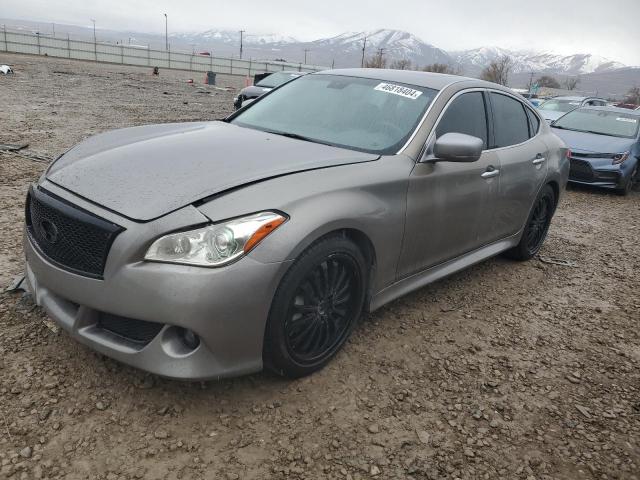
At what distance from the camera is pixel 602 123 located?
989 centimetres

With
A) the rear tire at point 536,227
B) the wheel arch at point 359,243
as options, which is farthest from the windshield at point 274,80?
the wheel arch at point 359,243

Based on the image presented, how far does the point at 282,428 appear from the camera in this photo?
7.78ft

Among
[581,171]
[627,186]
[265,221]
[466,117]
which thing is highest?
[466,117]

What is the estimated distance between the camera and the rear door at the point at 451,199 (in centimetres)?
307

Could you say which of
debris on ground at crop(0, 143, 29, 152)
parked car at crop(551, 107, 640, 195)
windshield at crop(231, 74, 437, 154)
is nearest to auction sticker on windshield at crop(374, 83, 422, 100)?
windshield at crop(231, 74, 437, 154)

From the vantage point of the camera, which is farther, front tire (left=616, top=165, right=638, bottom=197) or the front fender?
front tire (left=616, top=165, right=638, bottom=197)

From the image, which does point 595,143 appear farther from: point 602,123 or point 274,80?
point 274,80

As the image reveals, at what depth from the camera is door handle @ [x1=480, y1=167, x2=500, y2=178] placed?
3628 mm

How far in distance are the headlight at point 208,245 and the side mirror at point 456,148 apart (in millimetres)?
1371

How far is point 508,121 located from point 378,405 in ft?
8.88

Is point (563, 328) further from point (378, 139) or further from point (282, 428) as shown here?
point (282, 428)

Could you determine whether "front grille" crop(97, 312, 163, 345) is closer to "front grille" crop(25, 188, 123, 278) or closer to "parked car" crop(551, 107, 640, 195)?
"front grille" crop(25, 188, 123, 278)

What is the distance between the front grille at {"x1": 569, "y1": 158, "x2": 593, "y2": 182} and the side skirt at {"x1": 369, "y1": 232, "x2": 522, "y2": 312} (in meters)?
5.18

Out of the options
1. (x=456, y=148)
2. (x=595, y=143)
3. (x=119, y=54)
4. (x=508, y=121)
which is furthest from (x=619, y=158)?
(x=119, y=54)
